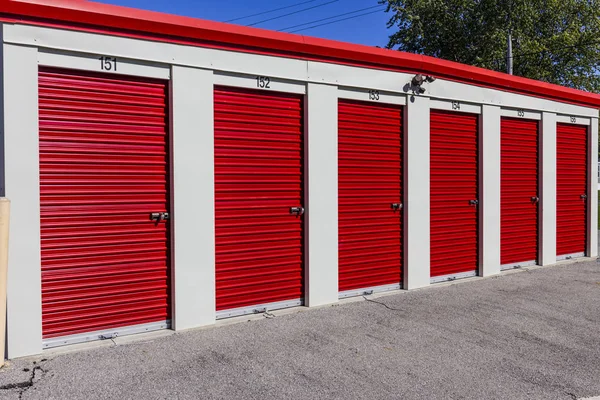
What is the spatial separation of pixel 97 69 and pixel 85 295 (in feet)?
7.56

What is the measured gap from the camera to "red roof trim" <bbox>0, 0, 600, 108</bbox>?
16.1 feet

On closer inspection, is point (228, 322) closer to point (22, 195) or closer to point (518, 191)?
point (22, 195)

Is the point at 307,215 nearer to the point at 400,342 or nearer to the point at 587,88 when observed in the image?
the point at 400,342

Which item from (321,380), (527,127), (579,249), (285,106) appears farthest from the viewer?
(579,249)

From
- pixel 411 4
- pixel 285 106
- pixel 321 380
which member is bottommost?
pixel 321 380

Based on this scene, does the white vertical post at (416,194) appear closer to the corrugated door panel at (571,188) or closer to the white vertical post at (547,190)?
the white vertical post at (547,190)

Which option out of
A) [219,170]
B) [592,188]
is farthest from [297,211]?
[592,188]

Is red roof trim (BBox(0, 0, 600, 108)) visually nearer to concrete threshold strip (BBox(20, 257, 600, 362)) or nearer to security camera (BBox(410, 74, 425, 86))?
security camera (BBox(410, 74, 425, 86))

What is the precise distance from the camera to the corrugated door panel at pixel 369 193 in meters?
7.16

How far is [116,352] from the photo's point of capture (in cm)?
495

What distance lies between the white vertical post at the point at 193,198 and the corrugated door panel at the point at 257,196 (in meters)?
0.19

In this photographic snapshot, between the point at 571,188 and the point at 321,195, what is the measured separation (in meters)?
6.73

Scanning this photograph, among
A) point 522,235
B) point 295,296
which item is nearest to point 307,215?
point 295,296

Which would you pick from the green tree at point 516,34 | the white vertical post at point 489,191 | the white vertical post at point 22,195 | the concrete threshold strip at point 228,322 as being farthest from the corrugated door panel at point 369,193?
the green tree at point 516,34
